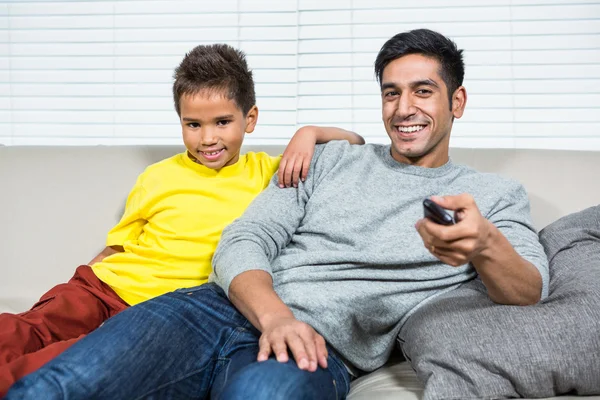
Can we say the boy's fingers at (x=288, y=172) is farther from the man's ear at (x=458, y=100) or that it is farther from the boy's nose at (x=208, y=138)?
the man's ear at (x=458, y=100)

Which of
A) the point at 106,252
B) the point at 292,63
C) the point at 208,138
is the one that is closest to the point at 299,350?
the point at 208,138

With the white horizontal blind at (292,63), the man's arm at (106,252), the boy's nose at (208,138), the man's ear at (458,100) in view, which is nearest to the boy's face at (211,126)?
the boy's nose at (208,138)

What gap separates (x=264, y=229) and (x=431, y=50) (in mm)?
555

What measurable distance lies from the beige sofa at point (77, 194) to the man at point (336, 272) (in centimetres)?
31

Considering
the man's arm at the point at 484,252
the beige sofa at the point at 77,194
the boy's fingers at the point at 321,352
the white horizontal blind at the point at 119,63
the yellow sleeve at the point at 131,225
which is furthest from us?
the white horizontal blind at the point at 119,63

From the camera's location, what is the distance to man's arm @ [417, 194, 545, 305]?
97 centimetres

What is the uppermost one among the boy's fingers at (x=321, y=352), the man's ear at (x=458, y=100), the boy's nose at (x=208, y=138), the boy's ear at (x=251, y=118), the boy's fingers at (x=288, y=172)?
the man's ear at (x=458, y=100)

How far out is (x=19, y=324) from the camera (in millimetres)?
1331

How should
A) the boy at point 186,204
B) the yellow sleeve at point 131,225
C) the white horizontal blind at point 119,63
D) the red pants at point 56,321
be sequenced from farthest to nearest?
1. the white horizontal blind at point 119,63
2. the yellow sleeve at point 131,225
3. the boy at point 186,204
4. the red pants at point 56,321

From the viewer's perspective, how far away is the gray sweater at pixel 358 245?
128 centimetres

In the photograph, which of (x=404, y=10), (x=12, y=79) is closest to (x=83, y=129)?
(x=12, y=79)

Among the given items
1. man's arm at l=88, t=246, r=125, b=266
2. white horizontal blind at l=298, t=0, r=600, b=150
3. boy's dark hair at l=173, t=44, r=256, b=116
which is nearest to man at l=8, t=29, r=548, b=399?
boy's dark hair at l=173, t=44, r=256, b=116

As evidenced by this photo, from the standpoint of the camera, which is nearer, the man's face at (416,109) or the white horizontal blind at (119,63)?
the man's face at (416,109)

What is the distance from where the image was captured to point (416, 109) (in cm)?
148
